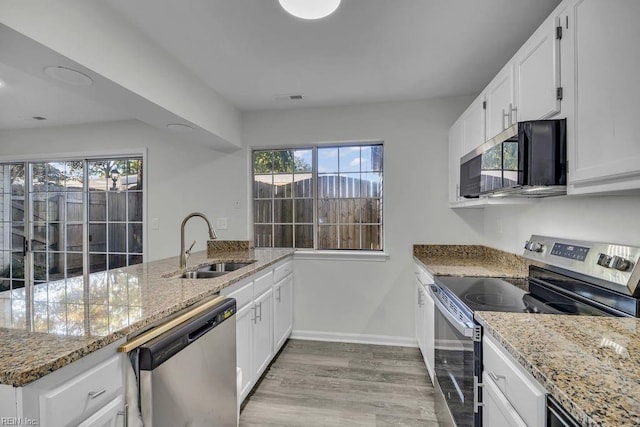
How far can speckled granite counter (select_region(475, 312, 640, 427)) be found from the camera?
63cm

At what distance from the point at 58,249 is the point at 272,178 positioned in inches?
109

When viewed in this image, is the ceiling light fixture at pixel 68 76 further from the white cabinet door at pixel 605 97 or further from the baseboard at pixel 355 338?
the baseboard at pixel 355 338

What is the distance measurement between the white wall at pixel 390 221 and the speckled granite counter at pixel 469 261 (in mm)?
96

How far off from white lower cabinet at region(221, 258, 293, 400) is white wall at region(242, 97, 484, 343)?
0.40 metres

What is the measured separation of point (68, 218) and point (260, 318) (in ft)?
9.94

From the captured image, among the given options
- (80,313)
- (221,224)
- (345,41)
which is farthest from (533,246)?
(221,224)

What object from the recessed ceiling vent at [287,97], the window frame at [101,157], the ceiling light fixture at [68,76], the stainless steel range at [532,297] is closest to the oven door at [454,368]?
the stainless steel range at [532,297]

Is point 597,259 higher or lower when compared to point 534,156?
lower

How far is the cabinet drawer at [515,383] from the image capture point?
817 mm

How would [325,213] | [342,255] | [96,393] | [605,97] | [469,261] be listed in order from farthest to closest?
[325,213]
[342,255]
[469,261]
[605,97]
[96,393]

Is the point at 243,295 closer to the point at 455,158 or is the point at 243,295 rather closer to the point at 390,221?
the point at 390,221

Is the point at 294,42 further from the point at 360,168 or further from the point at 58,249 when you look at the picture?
the point at 58,249

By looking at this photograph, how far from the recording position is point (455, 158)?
8.98ft

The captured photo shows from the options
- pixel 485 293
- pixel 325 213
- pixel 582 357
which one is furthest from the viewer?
pixel 325 213
